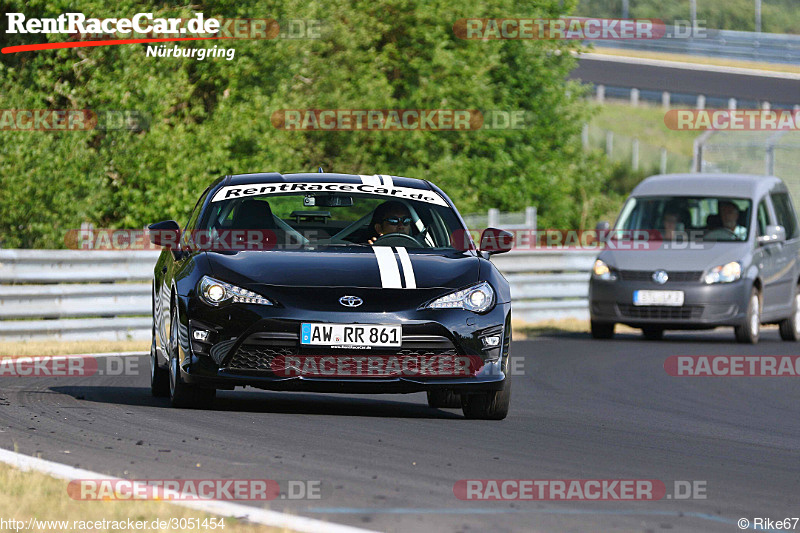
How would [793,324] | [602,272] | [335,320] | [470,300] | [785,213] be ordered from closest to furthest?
[335,320]
[470,300]
[602,272]
[793,324]
[785,213]

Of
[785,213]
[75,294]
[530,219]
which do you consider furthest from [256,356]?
[530,219]

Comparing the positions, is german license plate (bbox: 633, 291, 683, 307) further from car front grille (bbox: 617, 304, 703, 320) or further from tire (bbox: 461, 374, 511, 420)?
tire (bbox: 461, 374, 511, 420)

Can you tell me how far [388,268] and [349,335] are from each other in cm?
56

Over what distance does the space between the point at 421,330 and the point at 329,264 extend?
2.39 ft

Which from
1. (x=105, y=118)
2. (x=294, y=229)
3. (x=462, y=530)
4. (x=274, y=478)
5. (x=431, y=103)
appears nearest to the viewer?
(x=462, y=530)

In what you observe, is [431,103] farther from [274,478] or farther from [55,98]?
[274,478]

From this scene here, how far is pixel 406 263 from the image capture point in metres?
8.80

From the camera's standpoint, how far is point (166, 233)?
980 centimetres

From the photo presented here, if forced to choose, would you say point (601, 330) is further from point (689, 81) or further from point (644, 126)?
point (644, 126)

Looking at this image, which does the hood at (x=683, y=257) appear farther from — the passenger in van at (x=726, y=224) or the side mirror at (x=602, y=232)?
the side mirror at (x=602, y=232)

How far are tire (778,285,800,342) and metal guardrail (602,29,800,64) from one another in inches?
1446

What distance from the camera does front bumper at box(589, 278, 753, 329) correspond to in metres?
17.5

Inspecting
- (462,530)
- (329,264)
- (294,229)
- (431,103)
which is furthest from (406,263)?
(431,103)

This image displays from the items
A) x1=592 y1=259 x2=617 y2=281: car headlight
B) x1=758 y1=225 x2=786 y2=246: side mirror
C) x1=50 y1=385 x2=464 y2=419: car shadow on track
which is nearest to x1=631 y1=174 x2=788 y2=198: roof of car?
x1=758 y1=225 x2=786 y2=246: side mirror
